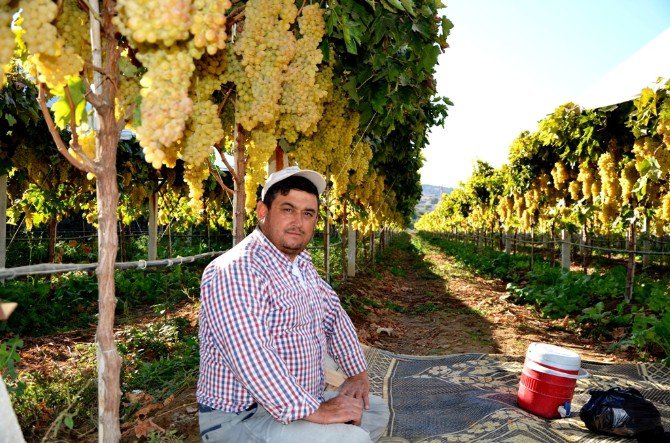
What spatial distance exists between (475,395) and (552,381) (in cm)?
71

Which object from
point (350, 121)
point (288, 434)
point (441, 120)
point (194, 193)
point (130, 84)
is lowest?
point (288, 434)

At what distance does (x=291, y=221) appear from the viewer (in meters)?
2.40

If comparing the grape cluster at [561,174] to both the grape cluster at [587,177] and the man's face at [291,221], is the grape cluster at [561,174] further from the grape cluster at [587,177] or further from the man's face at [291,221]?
the man's face at [291,221]

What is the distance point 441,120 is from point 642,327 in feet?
11.7

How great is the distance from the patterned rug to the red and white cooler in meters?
0.09

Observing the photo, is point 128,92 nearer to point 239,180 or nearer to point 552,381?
point 239,180

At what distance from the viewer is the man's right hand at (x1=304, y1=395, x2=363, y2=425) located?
203 cm

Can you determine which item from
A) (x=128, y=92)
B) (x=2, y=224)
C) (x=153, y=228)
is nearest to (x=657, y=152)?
(x=128, y=92)

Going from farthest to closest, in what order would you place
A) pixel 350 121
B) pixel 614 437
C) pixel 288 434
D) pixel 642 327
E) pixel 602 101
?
1. pixel 602 101
2. pixel 642 327
3. pixel 350 121
4. pixel 614 437
5. pixel 288 434

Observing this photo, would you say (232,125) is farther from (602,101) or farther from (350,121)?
(602,101)

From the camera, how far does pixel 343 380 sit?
2.88m

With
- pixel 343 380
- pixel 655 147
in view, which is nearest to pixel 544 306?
pixel 655 147

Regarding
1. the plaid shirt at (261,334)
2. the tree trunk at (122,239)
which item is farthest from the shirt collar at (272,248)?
the tree trunk at (122,239)

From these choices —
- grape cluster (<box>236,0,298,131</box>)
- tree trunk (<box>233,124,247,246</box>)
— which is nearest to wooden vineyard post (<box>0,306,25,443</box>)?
grape cluster (<box>236,0,298,131</box>)
